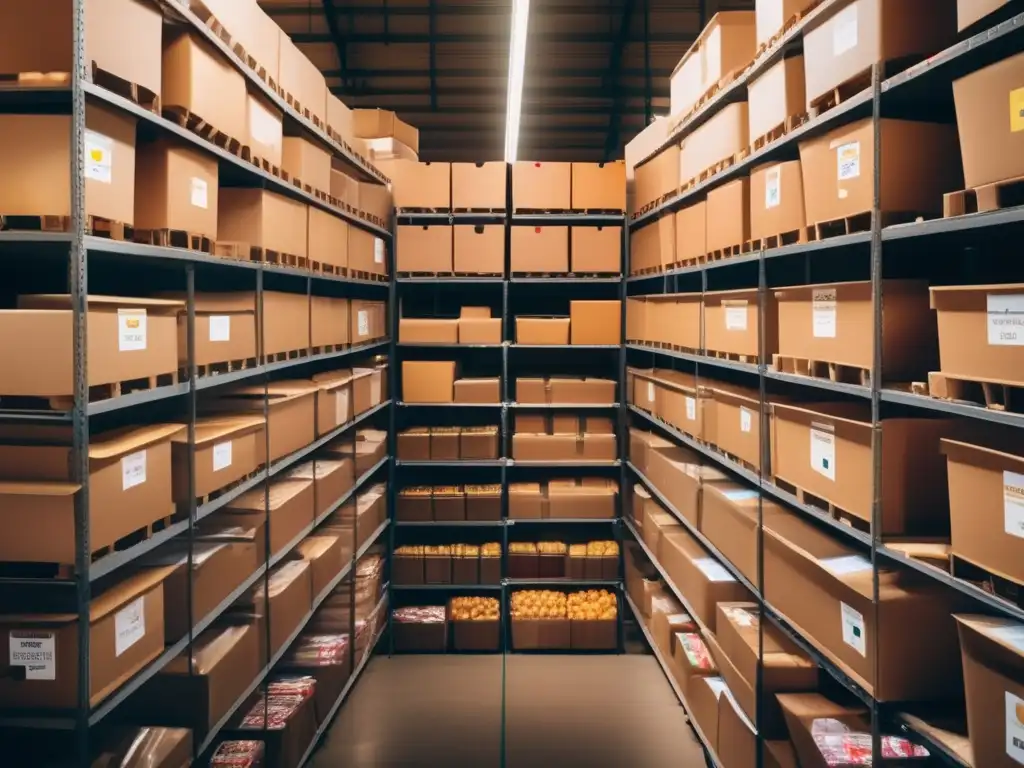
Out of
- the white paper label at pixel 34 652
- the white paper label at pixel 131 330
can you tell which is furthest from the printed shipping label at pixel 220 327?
the white paper label at pixel 34 652

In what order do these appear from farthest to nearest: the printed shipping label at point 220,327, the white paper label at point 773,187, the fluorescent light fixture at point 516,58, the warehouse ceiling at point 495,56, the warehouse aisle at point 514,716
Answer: the warehouse ceiling at point 495,56 → the fluorescent light fixture at point 516,58 → the warehouse aisle at point 514,716 → the white paper label at point 773,187 → the printed shipping label at point 220,327

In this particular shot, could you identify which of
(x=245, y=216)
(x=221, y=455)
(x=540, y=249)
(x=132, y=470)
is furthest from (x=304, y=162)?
(x=540, y=249)

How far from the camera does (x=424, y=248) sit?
6488 mm

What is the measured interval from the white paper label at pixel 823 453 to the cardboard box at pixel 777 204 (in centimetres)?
83

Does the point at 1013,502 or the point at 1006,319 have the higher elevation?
the point at 1006,319

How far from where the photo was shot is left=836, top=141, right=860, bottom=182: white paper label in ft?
9.20

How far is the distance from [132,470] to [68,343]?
56 centimetres

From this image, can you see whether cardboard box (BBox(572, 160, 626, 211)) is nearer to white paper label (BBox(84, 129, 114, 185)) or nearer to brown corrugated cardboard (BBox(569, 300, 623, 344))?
brown corrugated cardboard (BBox(569, 300, 623, 344))

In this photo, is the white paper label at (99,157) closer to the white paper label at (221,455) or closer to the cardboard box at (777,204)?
the white paper label at (221,455)

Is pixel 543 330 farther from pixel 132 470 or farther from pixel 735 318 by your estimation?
pixel 132 470

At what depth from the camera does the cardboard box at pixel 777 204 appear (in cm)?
340

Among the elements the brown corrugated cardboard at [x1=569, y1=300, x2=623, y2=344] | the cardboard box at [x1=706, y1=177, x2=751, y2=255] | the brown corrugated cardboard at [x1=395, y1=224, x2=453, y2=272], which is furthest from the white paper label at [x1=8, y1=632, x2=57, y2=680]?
the brown corrugated cardboard at [x1=569, y1=300, x2=623, y2=344]

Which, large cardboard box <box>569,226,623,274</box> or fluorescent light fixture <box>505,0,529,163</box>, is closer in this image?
fluorescent light fixture <box>505,0,529,163</box>

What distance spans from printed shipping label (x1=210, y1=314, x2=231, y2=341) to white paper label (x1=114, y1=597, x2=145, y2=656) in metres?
1.14
